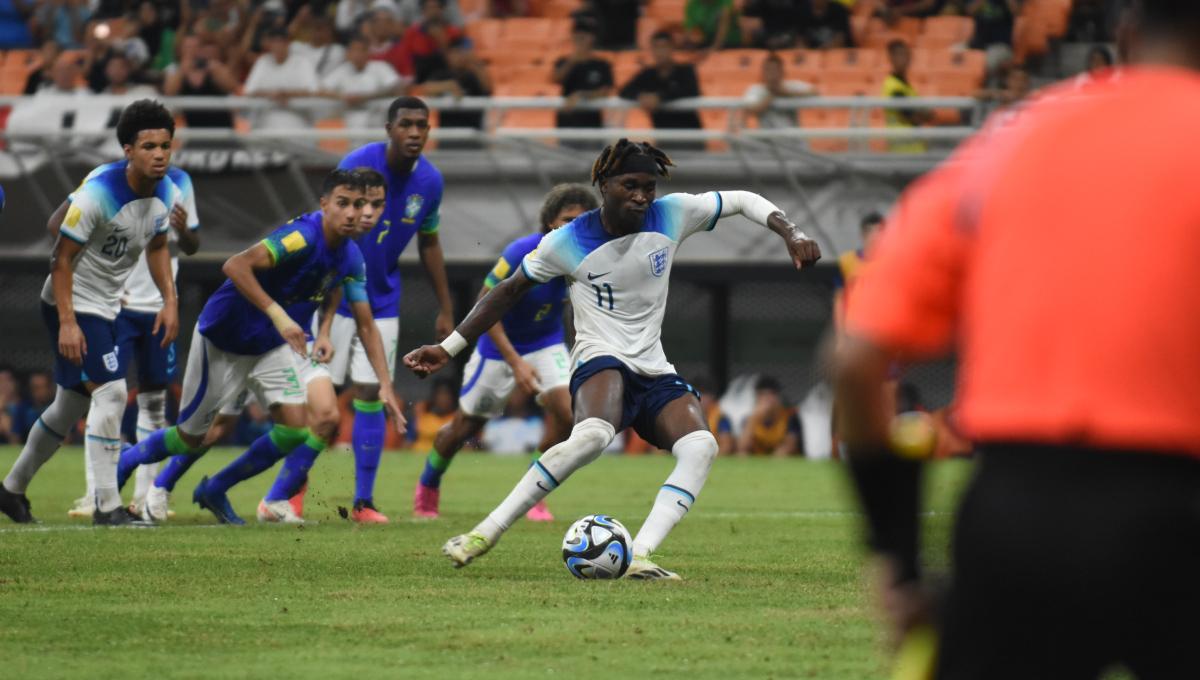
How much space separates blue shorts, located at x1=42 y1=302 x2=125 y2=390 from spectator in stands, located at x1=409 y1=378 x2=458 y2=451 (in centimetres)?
1039

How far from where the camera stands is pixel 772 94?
1948cm

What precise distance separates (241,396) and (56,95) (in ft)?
36.7

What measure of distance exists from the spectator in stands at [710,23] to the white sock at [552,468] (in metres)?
14.0

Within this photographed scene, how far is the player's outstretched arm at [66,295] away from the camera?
10286mm

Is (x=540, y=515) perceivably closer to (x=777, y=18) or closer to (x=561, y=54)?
(x=777, y=18)

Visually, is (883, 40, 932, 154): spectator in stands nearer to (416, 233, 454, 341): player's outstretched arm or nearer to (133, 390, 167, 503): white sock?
(416, 233, 454, 341): player's outstretched arm

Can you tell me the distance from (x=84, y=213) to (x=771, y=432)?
1183 centimetres

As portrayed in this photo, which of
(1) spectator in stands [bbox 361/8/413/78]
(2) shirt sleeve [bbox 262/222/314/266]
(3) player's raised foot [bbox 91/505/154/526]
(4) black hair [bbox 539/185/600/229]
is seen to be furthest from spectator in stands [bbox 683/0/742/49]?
(3) player's raised foot [bbox 91/505/154/526]

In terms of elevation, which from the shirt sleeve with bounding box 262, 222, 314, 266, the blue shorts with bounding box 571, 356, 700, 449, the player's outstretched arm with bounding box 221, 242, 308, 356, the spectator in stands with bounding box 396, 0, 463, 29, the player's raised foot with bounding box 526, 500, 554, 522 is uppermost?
the spectator in stands with bounding box 396, 0, 463, 29

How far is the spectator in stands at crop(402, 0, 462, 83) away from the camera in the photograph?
21000mm

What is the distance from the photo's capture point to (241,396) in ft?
36.9

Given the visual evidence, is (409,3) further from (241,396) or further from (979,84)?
(241,396)

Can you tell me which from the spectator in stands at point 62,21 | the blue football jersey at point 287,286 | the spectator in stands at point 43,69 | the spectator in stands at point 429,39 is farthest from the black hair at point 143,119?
the spectator in stands at point 62,21

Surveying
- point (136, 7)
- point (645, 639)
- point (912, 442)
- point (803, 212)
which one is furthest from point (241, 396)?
point (136, 7)
